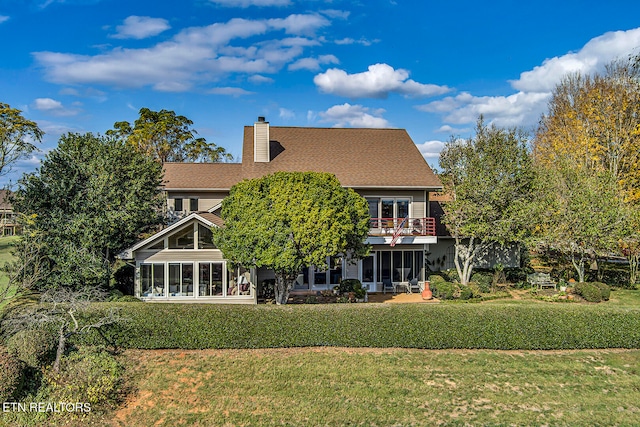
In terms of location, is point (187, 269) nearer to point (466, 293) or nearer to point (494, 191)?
point (466, 293)

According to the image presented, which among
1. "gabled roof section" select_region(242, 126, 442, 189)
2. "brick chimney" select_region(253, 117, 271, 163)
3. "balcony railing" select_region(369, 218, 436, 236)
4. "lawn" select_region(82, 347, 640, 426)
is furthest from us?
"brick chimney" select_region(253, 117, 271, 163)

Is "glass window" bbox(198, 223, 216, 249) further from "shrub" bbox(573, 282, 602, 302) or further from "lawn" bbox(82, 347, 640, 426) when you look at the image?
"shrub" bbox(573, 282, 602, 302)

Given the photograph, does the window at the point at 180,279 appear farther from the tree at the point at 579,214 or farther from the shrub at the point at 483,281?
the tree at the point at 579,214

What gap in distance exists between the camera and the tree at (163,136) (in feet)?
143

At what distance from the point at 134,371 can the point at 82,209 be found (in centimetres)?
829

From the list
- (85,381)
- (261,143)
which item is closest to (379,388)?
(85,381)

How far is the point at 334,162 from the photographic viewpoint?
981 inches

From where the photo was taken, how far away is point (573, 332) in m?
14.5

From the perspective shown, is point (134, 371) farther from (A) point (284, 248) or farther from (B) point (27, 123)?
(B) point (27, 123)

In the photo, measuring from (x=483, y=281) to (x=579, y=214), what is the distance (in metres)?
5.56

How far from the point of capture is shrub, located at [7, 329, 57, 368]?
38.0 feet

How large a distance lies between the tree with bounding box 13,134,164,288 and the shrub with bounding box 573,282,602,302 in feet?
65.7

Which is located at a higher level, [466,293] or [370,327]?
[466,293]

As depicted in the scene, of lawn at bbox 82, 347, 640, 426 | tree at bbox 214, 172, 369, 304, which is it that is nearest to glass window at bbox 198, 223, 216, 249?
tree at bbox 214, 172, 369, 304
